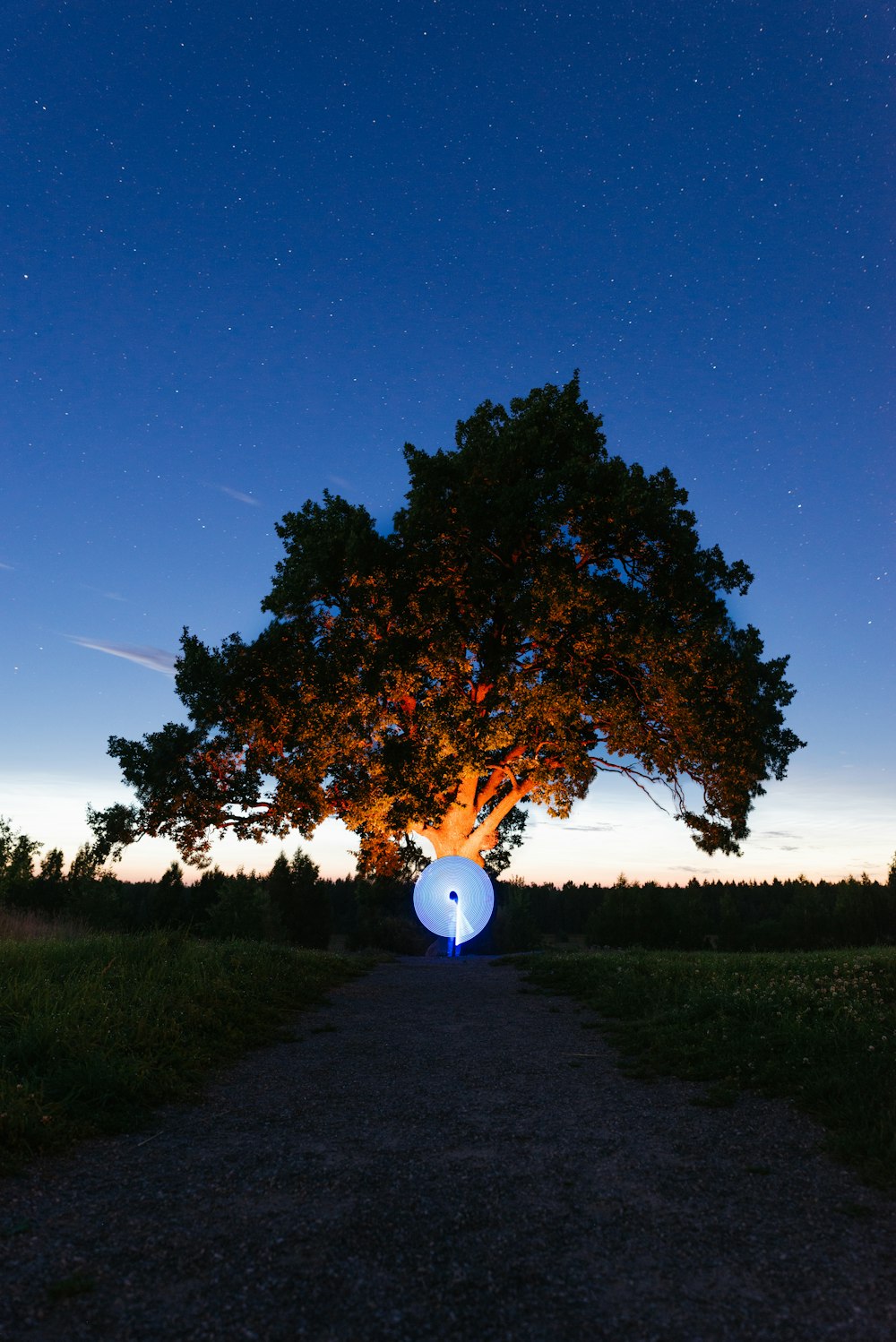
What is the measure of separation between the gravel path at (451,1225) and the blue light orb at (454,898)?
16.0m

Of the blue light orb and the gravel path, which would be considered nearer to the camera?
the gravel path

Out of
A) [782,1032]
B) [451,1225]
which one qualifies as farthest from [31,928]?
[451,1225]

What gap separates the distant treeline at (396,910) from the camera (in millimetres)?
33562

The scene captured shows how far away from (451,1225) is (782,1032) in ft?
17.7

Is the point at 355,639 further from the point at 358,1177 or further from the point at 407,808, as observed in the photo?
the point at 358,1177

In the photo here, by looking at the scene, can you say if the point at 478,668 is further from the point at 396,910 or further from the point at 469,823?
the point at 396,910

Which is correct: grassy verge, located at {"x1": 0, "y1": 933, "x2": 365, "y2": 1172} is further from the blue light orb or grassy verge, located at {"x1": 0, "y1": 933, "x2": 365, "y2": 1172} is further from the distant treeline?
the distant treeline

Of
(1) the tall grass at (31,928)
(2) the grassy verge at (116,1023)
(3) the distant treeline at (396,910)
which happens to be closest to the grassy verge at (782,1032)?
(2) the grassy verge at (116,1023)

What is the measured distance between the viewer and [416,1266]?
4008mm

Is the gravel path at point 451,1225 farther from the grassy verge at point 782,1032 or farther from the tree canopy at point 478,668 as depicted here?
the tree canopy at point 478,668

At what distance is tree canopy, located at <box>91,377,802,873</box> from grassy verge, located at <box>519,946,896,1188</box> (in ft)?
32.3

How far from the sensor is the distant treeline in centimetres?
3356

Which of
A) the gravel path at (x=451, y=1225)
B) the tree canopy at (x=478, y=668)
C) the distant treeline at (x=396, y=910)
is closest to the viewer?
the gravel path at (x=451, y=1225)

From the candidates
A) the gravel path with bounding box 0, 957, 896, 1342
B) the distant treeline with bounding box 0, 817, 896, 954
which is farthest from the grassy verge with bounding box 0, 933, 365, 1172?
the distant treeline with bounding box 0, 817, 896, 954
